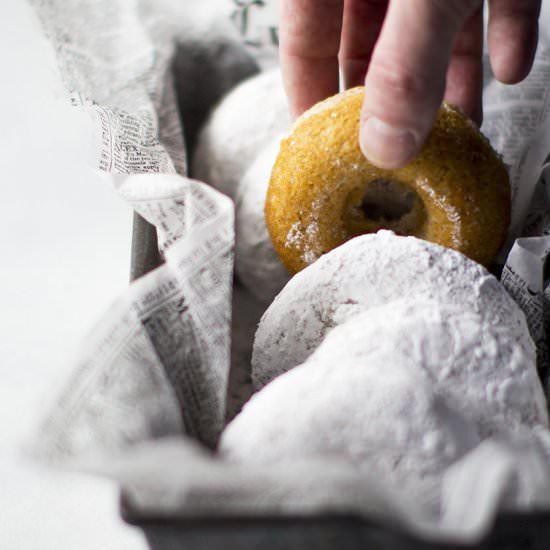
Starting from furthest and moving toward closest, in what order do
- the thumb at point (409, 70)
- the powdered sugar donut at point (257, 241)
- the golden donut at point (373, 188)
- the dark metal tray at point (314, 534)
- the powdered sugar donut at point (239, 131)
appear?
the powdered sugar donut at point (239, 131) → the powdered sugar donut at point (257, 241) → the golden donut at point (373, 188) → the thumb at point (409, 70) → the dark metal tray at point (314, 534)

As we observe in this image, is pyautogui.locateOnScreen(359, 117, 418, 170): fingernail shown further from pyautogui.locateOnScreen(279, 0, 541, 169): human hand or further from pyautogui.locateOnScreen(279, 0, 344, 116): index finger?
pyautogui.locateOnScreen(279, 0, 344, 116): index finger

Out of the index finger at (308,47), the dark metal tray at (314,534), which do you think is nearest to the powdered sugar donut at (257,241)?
the index finger at (308,47)

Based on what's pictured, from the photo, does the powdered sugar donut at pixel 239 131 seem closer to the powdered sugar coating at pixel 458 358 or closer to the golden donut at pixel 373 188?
the golden donut at pixel 373 188

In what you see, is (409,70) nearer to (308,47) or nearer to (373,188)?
(373,188)

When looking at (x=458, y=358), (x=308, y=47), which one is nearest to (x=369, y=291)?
(x=458, y=358)

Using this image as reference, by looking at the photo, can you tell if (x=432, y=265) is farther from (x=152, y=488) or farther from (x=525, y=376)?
(x=152, y=488)

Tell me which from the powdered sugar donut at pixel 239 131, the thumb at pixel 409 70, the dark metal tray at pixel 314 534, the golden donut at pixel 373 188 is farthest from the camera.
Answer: the powdered sugar donut at pixel 239 131

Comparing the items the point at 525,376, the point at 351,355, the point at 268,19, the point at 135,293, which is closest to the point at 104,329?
the point at 135,293
